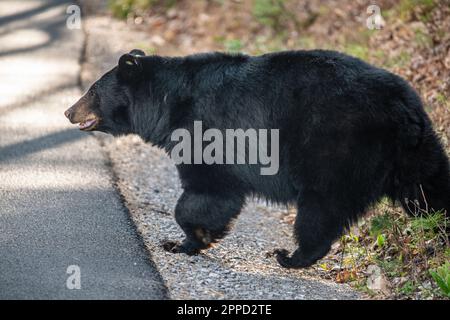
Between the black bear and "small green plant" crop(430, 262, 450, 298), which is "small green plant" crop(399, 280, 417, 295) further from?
the black bear

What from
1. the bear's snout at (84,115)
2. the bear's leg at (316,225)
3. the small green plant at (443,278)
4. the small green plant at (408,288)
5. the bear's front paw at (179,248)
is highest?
the bear's snout at (84,115)

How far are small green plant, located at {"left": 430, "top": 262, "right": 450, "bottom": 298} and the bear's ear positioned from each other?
9.41 ft

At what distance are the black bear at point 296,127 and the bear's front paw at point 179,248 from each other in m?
0.01

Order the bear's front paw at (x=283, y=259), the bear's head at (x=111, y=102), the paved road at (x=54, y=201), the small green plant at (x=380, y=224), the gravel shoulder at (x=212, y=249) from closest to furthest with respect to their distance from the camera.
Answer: the paved road at (x=54, y=201), the gravel shoulder at (x=212, y=249), the bear's front paw at (x=283, y=259), the small green plant at (x=380, y=224), the bear's head at (x=111, y=102)

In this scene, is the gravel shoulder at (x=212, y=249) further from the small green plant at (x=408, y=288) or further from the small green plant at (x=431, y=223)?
the small green plant at (x=431, y=223)

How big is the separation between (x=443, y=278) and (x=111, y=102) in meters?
3.09

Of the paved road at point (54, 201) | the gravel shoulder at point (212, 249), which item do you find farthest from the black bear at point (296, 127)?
the paved road at point (54, 201)

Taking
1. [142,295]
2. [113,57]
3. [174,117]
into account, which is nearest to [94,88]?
[174,117]

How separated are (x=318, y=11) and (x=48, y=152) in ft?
17.7

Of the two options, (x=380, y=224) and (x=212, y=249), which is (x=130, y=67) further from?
(x=380, y=224)

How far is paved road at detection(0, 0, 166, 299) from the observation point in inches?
209

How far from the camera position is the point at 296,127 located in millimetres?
5715

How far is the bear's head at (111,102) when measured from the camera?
648 centimetres

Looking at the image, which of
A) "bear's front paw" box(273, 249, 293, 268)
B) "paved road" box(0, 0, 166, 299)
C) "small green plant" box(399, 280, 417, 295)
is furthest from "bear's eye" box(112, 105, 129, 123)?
"small green plant" box(399, 280, 417, 295)
